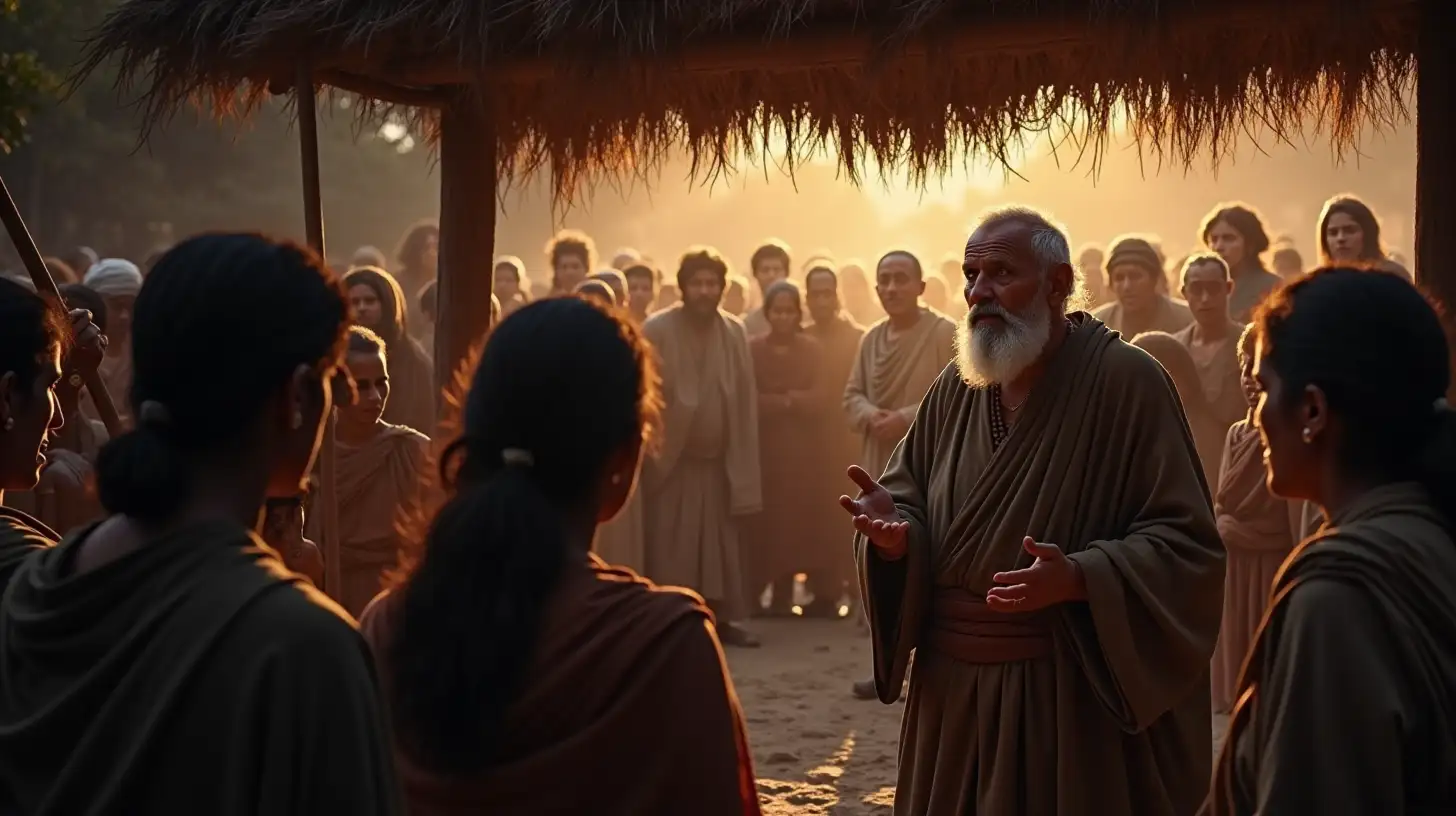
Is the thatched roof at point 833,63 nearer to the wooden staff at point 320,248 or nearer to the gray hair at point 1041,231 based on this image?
the wooden staff at point 320,248

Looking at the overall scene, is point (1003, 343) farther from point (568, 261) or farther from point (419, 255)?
point (419, 255)

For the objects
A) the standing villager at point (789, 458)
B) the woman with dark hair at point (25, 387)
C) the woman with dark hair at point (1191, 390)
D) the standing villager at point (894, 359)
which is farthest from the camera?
the standing villager at point (789, 458)

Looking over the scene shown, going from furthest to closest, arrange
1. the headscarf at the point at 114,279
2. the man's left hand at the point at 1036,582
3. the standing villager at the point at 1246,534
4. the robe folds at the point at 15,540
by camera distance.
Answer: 1. the headscarf at the point at 114,279
2. the standing villager at the point at 1246,534
3. the man's left hand at the point at 1036,582
4. the robe folds at the point at 15,540

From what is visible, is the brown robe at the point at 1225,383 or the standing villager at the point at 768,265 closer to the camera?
the brown robe at the point at 1225,383

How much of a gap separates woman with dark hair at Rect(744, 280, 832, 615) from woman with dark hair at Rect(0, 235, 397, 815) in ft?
31.4

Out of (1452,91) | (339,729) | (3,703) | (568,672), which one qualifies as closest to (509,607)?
(568,672)

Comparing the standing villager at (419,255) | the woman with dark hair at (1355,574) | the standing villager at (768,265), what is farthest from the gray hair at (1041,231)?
the standing villager at (419,255)

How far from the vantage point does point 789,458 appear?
38.7 feet

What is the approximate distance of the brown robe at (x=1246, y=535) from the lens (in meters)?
7.83

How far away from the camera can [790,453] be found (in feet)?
38.6

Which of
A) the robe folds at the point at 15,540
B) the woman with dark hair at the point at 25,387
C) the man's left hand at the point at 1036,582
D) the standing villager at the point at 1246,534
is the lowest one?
the standing villager at the point at 1246,534

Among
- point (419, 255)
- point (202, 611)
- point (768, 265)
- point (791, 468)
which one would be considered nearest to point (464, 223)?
point (202, 611)

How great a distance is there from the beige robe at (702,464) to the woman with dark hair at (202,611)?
8587 millimetres

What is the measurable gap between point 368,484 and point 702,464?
5035 mm
